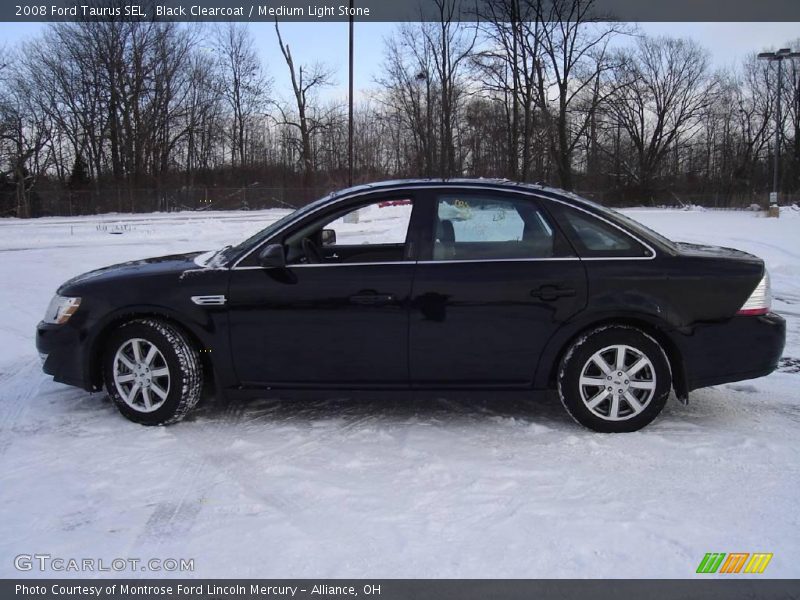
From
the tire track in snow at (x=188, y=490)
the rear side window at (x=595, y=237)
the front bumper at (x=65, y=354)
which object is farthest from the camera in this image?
the front bumper at (x=65, y=354)

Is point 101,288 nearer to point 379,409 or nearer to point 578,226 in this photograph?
point 379,409

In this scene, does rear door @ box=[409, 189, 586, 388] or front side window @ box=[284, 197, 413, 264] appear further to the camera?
front side window @ box=[284, 197, 413, 264]

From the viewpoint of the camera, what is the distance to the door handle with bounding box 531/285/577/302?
4.05 m

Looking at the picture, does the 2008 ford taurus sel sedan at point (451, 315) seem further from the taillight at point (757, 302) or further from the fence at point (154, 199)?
the fence at point (154, 199)

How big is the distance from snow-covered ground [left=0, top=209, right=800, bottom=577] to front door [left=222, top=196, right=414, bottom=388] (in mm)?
398

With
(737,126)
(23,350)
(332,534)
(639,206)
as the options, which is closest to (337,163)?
(639,206)

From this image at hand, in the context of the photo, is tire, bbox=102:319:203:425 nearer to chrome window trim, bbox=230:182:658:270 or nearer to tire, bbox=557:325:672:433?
chrome window trim, bbox=230:182:658:270

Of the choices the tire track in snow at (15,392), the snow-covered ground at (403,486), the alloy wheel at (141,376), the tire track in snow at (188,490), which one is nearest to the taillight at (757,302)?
the snow-covered ground at (403,486)

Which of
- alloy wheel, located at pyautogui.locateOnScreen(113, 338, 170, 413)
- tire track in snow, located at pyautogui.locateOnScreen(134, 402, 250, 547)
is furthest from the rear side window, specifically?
alloy wheel, located at pyautogui.locateOnScreen(113, 338, 170, 413)

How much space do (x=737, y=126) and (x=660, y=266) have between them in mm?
73661

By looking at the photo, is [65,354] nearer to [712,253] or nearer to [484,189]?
[484,189]

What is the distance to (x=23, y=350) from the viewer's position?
6484 mm

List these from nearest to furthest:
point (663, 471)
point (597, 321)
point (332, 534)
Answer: point (332, 534) < point (663, 471) < point (597, 321)

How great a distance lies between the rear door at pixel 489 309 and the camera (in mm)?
4074
